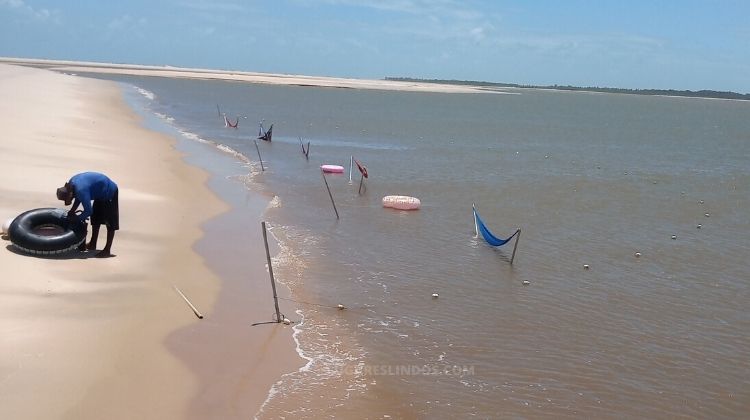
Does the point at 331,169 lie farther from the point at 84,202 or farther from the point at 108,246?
the point at 84,202

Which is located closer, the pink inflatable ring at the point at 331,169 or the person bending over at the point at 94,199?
the person bending over at the point at 94,199

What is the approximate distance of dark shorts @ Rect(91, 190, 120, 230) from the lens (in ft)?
34.3

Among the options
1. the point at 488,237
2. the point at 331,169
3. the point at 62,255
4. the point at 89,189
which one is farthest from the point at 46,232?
the point at 331,169

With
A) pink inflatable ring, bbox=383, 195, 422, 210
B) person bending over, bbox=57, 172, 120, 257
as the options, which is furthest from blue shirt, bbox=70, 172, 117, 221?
pink inflatable ring, bbox=383, 195, 422, 210

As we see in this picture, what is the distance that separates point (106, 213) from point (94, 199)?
29 centimetres

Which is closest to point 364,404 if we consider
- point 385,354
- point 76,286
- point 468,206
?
point 385,354

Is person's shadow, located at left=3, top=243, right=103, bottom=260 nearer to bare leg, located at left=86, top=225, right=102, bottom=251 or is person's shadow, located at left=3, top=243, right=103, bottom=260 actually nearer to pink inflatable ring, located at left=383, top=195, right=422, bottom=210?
bare leg, located at left=86, top=225, right=102, bottom=251

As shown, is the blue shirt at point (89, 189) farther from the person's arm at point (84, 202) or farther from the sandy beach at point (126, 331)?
the sandy beach at point (126, 331)

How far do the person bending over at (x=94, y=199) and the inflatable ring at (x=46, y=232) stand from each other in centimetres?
21

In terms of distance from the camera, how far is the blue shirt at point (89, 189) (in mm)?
9922

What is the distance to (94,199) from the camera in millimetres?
10320

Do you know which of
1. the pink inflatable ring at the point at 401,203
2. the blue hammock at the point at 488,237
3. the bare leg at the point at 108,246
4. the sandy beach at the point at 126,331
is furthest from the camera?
the pink inflatable ring at the point at 401,203

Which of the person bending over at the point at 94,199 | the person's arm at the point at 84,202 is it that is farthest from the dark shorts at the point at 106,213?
the person's arm at the point at 84,202

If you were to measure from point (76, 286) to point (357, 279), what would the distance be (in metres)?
4.36
